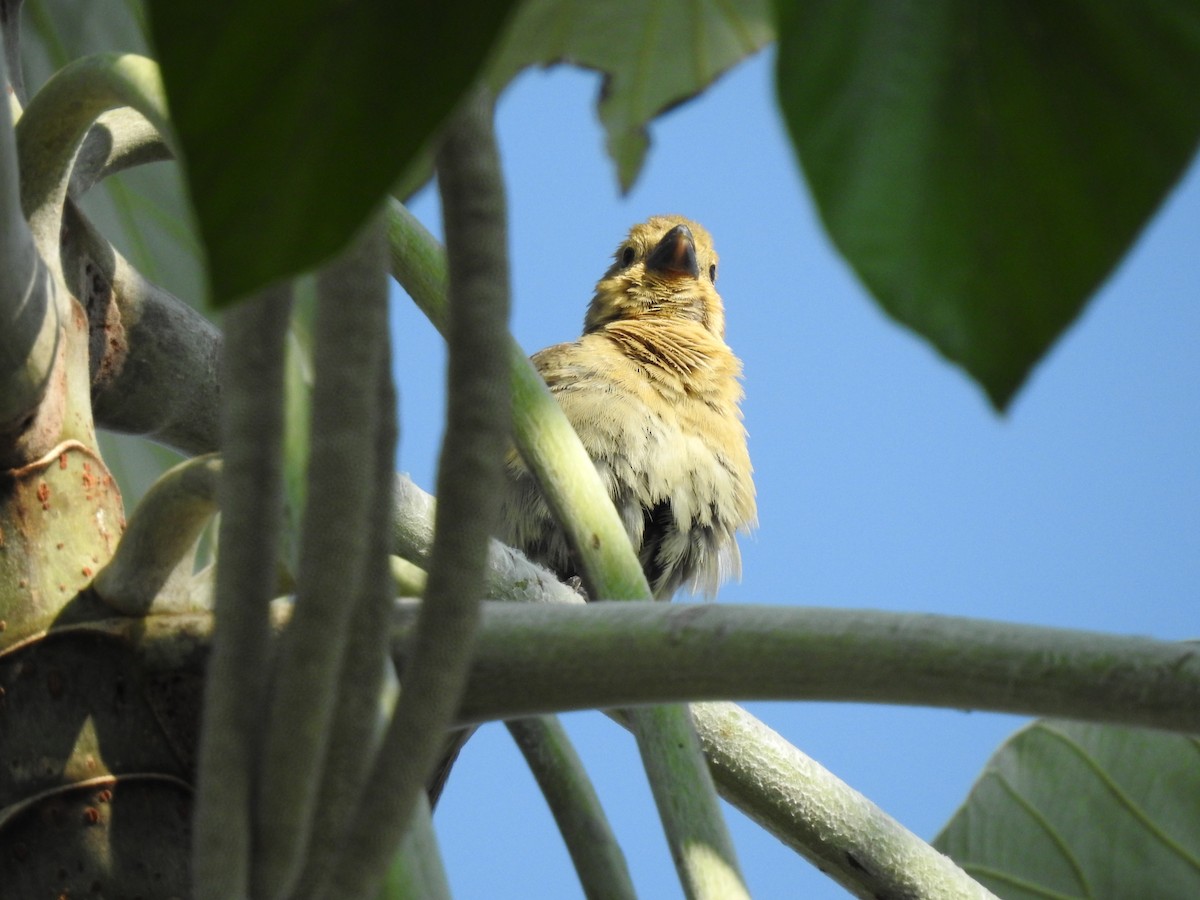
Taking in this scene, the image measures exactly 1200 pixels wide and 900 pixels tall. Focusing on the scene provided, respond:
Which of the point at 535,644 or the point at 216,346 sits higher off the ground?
the point at 216,346

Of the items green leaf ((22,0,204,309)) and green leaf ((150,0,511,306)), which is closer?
green leaf ((150,0,511,306))

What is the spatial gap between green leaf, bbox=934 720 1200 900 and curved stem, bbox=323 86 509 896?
3.68 ft

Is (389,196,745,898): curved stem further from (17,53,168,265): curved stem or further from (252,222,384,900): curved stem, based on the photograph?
(252,222,384,900): curved stem

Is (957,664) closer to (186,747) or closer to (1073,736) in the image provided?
(186,747)

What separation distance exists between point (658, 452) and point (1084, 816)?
143 centimetres

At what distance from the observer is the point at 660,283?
371 centimetres

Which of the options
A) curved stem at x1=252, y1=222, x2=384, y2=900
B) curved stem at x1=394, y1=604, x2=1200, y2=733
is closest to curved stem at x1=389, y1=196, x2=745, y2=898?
curved stem at x1=394, y1=604, x2=1200, y2=733

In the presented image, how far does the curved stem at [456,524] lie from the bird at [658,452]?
6.86 feet

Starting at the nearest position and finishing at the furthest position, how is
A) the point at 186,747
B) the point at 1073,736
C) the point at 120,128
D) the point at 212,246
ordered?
the point at 212,246, the point at 186,747, the point at 120,128, the point at 1073,736

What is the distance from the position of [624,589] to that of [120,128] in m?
0.47

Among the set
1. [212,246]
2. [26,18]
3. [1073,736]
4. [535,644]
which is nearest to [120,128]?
[26,18]

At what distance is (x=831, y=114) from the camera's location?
0.32 m

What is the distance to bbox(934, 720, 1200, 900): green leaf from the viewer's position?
1347mm

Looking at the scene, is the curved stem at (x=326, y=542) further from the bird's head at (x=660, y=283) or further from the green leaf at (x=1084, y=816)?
the bird's head at (x=660, y=283)
